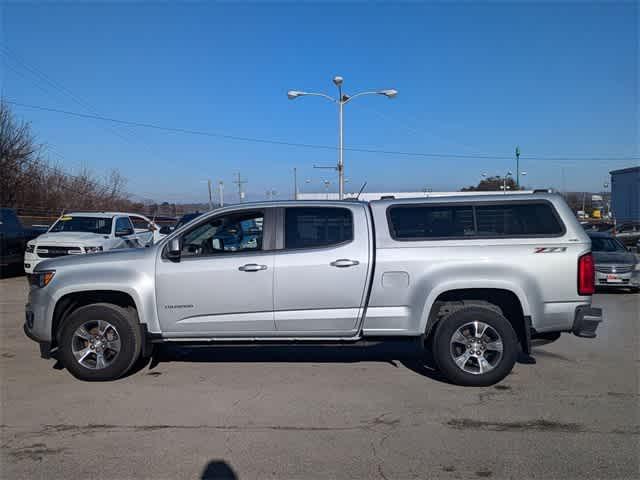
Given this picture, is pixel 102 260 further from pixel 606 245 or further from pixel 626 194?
pixel 626 194

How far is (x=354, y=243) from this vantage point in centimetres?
605

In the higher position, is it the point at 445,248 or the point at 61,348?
the point at 445,248

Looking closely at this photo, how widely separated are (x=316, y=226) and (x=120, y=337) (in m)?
2.42

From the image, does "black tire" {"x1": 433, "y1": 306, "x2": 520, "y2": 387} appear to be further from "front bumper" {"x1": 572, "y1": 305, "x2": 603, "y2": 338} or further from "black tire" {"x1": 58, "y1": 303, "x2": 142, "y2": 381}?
"black tire" {"x1": 58, "y1": 303, "x2": 142, "y2": 381}

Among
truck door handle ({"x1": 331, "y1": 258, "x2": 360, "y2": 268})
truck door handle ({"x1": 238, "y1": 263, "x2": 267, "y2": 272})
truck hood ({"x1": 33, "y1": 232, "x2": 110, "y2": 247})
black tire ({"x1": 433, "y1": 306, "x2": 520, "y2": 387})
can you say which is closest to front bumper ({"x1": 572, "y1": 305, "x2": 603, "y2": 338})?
black tire ({"x1": 433, "y1": 306, "x2": 520, "y2": 387})

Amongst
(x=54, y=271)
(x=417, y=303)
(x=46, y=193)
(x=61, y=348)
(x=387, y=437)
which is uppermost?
(x=46, y=193)

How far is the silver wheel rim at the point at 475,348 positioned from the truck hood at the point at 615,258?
9.19 meters

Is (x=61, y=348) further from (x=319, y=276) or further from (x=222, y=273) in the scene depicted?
(x=319, y=276)

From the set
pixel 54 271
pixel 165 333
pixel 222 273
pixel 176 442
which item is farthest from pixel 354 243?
pixel 54 271

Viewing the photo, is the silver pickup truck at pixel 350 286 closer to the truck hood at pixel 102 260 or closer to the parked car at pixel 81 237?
the truck hood at pixel 102 260

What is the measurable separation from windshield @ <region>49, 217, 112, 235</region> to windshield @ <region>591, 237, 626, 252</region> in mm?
12989

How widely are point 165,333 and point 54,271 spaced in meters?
1.39

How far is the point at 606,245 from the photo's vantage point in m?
14.9

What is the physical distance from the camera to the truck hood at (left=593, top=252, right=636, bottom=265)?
45.0 ft
